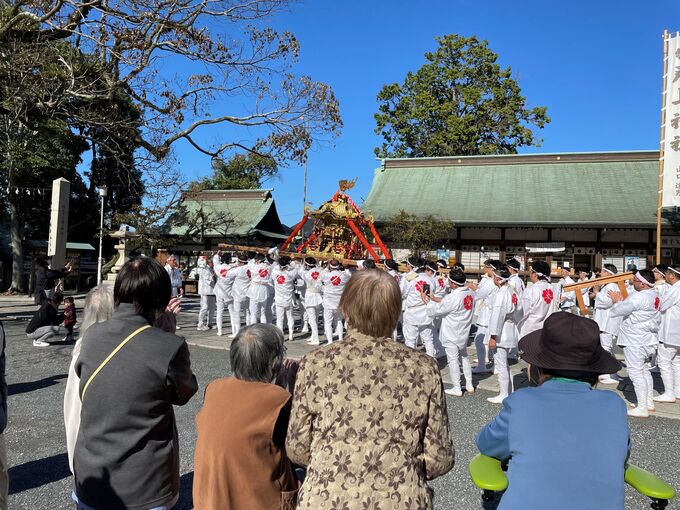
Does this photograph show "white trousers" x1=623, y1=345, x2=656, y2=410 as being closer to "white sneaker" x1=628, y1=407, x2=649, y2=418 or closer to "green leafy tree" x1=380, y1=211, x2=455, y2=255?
"white sneaker" x1=628, y1=407, x2=649, y2=418

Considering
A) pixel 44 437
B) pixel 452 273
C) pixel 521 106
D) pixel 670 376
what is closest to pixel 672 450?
pixel 670 376

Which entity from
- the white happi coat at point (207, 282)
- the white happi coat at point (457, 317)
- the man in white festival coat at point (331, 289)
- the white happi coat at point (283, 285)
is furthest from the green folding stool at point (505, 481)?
the white happi coat at point (207, 282)

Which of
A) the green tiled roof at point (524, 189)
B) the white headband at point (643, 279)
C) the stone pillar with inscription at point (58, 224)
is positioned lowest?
the white headband at point (643, 279)

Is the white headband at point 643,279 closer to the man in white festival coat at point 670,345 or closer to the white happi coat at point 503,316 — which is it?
the man in white festival coat at point 670,345

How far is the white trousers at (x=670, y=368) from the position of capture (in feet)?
21.9

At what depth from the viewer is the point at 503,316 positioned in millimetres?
6566

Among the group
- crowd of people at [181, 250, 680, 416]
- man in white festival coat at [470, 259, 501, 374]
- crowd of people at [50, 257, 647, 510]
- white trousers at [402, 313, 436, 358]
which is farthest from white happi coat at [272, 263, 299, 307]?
crowd of people at [50, 257, 647, 510]

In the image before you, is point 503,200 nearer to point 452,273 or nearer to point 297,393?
point 452,273

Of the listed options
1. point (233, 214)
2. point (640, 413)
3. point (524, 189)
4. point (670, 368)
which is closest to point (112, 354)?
point (640, 413)

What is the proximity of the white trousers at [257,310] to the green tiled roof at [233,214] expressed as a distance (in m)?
11.3

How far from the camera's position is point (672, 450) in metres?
4.84

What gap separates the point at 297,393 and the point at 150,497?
89 centimetres

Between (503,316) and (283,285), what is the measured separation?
5.51 meters

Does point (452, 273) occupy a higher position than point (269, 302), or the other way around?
point (452, 273)
